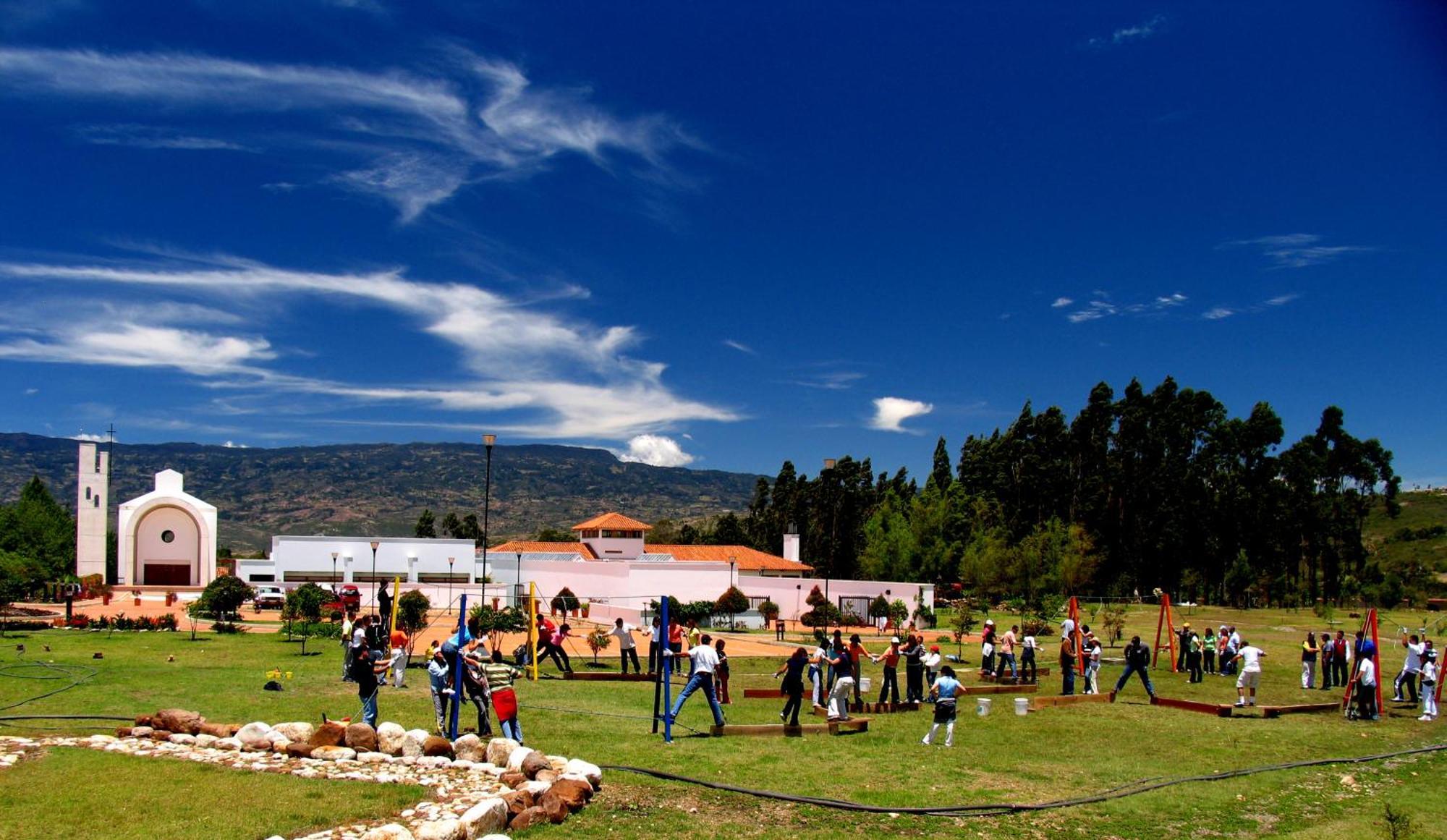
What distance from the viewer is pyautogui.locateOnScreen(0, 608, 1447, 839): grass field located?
1130 centimetres

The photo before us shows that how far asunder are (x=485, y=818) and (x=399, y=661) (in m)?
11.8

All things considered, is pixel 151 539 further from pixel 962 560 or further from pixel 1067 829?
pixel 1067 829

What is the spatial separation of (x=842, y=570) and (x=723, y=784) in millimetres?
72419

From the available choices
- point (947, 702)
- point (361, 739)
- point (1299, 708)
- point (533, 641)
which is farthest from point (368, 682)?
point (1299, 708)

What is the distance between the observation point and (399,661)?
68.9 ft

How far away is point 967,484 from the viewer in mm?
79250

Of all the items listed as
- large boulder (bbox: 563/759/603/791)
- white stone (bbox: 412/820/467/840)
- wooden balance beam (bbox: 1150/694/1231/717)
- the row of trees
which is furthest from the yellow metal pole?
the row of trees

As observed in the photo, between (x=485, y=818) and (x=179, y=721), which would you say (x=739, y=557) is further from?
(x=485, y=818)

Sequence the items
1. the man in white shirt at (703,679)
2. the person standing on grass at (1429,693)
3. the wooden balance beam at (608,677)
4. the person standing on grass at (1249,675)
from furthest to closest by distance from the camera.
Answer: the wooden balance beam at (608,677) < the person standing on grass at (1249,675) < the person standing on grass at (1429,693) < the man in white shirt at (703,679)

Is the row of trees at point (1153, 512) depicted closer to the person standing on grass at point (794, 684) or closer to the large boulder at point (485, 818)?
the person standing on grass at point (794, 684)

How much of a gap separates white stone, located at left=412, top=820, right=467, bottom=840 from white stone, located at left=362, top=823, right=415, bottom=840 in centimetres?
16

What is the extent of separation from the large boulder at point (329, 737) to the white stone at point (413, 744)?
80 cm

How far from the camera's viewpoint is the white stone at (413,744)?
13.2m

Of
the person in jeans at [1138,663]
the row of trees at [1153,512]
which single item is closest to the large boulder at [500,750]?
the person in jeans at [1138,663]
